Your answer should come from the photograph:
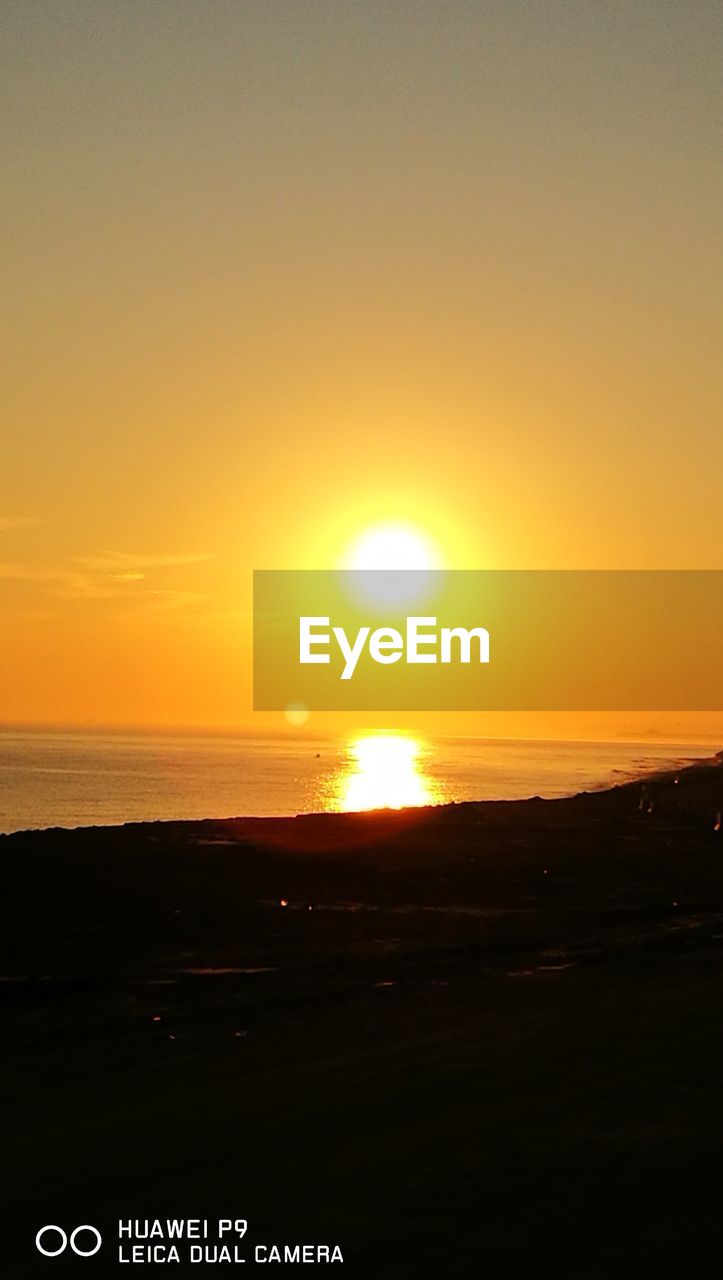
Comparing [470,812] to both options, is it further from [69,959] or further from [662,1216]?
[662,1216]

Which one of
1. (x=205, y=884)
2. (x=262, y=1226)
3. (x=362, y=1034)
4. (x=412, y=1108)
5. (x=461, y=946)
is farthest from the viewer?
(x=205, y=884)

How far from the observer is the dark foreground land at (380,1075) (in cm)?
948

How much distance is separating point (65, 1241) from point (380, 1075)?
4437 mm

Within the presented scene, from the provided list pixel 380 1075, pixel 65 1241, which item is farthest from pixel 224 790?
pixel 65 1241

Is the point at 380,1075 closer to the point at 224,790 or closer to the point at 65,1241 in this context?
the point at 65,1241

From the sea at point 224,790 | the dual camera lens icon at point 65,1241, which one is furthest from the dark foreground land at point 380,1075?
the sea at point 224,790

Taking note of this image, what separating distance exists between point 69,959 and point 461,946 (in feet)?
24.1

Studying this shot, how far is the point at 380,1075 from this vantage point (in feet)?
44.4

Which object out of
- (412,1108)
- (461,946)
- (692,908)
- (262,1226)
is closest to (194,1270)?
(262,1226)

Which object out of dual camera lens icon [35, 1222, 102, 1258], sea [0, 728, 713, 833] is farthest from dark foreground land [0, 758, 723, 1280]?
sea [0, 728, 713, 833]

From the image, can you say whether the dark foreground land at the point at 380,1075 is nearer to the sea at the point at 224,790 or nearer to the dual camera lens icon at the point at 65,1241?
the dual camera lens icon at the point at 65,1241

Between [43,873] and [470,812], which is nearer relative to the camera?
[43,873]

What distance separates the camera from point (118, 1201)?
10.5m

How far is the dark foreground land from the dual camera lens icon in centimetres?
12
